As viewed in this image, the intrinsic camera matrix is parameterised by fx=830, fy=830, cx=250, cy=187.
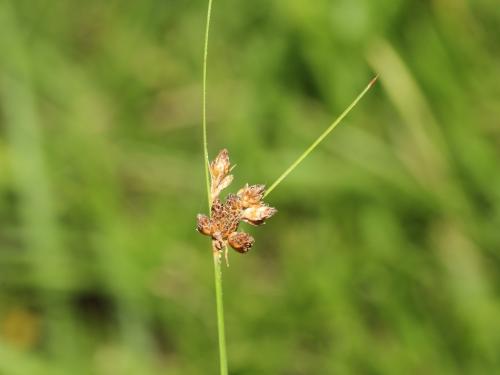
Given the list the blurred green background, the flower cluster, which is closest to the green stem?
the flower cluster

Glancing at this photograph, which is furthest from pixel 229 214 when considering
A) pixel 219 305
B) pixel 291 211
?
pixel 291 211

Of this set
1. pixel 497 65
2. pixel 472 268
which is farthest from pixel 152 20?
pixel 472 268

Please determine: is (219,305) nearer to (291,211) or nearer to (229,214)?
(229,214)

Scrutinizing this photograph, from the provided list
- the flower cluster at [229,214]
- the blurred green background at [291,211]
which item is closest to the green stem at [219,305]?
the flower cluster at [229,214]

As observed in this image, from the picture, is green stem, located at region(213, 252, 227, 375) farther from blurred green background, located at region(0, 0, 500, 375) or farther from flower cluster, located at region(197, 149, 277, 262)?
blurred green background, located at region(0, 0, 500, 375)

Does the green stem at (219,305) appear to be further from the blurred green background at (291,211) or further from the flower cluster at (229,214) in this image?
the blurred green background at (291,211)

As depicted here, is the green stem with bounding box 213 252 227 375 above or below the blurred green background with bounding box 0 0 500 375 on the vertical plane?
below
